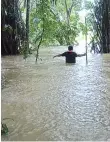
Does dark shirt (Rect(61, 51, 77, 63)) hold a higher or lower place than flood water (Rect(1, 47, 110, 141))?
higher

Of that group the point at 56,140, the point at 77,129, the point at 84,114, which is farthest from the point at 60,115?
the point at 56,140

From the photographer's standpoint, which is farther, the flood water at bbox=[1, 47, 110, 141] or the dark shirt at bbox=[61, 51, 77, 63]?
the dark shirt at bbox=[61, 51, 77, 63]

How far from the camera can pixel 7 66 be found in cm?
738

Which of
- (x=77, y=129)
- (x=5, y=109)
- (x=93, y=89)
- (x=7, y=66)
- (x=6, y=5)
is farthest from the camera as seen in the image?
(x=6, y=5)

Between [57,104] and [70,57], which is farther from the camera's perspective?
[70,57]

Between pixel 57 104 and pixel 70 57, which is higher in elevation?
pixel 70 57

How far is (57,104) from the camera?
3.96 m

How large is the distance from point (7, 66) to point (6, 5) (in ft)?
10.2

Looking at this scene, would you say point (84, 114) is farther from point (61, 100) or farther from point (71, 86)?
point (71, 86)

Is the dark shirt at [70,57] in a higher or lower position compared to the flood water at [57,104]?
higher

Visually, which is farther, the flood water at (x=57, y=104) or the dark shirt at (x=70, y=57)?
the dark shirt at (x=70, y=57)

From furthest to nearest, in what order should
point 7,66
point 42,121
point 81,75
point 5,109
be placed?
point 7,66 < point 81,75 < point 5,109 < point 42,121

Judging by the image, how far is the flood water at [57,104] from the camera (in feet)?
9.84

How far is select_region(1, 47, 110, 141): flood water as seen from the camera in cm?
300
